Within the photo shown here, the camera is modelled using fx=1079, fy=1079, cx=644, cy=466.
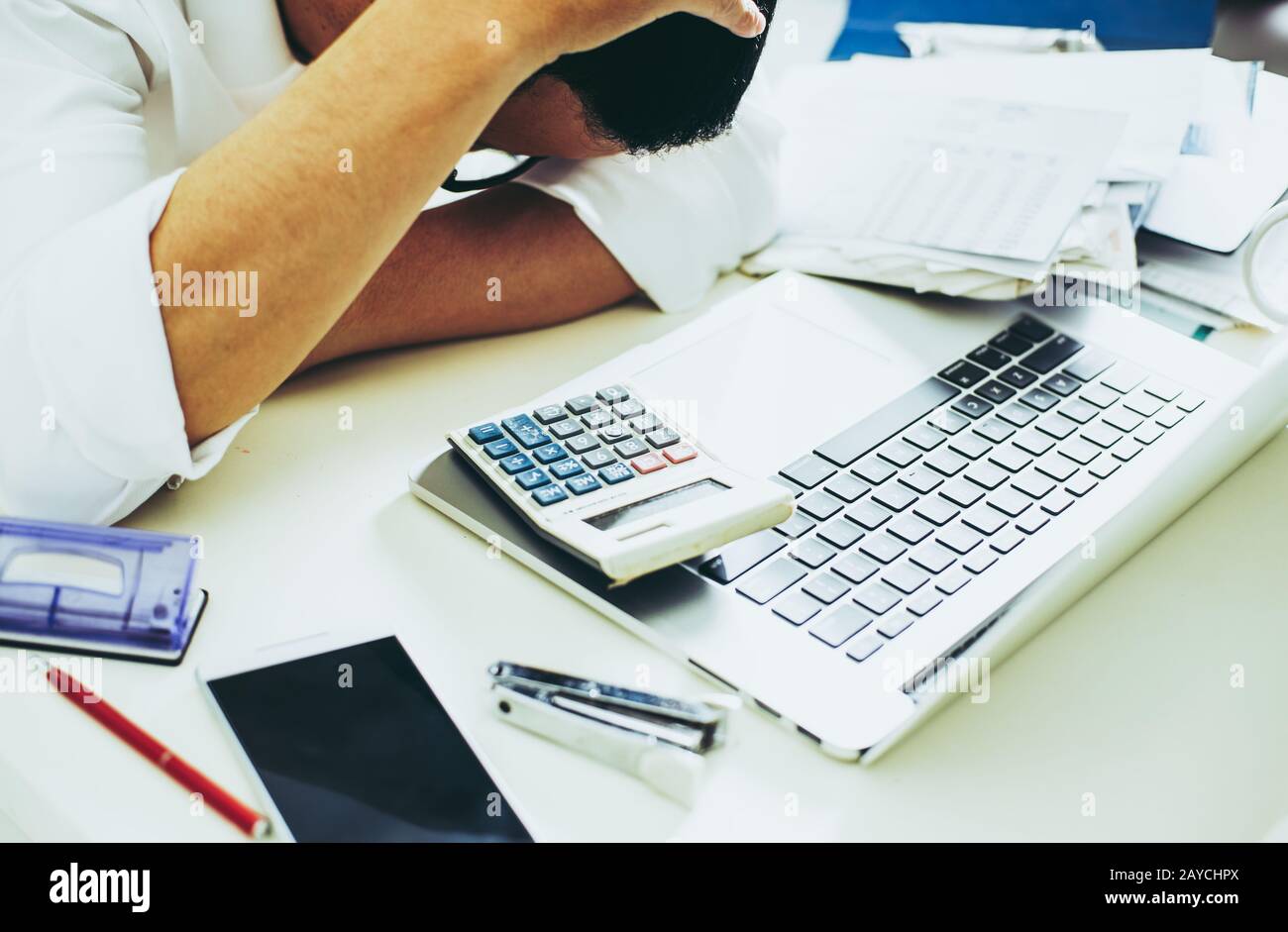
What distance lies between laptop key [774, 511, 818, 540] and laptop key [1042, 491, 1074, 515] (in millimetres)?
119

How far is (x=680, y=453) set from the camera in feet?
1.77

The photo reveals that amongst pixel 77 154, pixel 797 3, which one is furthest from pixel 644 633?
pixel 797 3

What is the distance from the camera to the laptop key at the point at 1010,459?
0.56 m

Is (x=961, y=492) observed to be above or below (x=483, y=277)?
below

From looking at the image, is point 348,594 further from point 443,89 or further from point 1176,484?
point 1176,484

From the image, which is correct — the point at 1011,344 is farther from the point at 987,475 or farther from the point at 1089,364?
the point at 987,475

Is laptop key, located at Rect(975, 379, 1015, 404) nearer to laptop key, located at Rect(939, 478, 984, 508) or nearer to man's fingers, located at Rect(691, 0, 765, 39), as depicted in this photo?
laptop key, located at Rect(939, 478, 984, 508)

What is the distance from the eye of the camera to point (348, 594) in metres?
0.50

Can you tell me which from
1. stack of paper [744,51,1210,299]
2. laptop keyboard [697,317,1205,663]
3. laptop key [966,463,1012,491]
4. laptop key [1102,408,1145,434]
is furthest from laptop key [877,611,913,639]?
stack of paper [744,51,1210,299]

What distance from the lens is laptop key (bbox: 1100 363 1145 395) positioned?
629 mm

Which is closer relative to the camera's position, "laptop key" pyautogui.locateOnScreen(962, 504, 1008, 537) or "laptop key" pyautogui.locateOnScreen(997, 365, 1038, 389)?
"laptop key" pyautogui.locateOnScreen(962, 504, 1008, 537)

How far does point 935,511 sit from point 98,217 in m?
0.43

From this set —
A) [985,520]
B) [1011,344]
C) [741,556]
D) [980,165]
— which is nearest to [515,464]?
[741,556]
